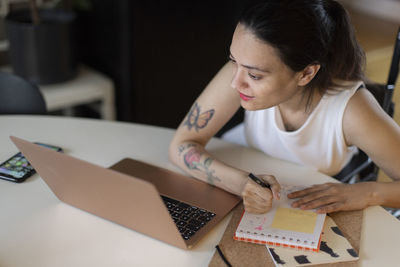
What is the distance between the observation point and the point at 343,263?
3.55 feet

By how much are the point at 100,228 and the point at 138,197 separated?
207 millimetres

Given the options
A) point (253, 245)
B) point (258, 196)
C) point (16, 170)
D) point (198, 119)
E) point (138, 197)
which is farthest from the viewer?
point (198, 119)

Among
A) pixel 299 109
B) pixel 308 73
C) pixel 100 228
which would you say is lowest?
pixel 100 228

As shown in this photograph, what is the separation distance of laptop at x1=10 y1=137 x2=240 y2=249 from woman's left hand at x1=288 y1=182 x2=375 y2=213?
167 mm

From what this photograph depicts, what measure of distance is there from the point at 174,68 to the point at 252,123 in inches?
44.9

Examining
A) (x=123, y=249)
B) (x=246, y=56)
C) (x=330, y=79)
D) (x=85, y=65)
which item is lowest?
(x=85, y=65)

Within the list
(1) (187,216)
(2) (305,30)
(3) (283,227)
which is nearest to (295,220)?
(3) (283,227)

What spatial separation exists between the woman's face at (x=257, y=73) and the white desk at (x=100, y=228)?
0.72ft

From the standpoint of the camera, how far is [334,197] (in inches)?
50.4

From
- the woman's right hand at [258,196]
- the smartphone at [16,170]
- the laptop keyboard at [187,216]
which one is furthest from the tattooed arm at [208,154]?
the smartphone at [16,170]

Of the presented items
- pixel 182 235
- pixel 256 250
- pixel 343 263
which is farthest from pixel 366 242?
pixel 182 235

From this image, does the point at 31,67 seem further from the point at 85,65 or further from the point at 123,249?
the point at 123,249

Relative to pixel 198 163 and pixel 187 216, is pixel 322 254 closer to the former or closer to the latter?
pixel 187 216

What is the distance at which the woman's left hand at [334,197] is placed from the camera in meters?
1.26
